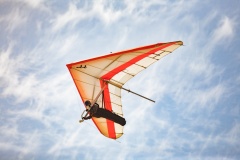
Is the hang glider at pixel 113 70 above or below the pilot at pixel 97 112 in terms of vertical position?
above

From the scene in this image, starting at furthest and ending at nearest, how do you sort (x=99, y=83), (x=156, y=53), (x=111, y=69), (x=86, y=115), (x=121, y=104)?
(x=121, y=104) < (x=99, y=83) < (x=111, y=69) < (x=156, y=53) < (x=86, y=115)

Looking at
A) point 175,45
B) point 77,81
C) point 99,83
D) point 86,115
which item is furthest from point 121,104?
point 175,45

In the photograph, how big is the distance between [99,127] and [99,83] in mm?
3077

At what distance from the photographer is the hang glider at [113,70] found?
10.2 metres

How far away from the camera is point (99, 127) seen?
45.6ft

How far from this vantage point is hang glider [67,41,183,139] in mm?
10247

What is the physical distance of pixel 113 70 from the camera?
1158 cm

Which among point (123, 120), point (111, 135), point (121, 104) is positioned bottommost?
point (123, 120)

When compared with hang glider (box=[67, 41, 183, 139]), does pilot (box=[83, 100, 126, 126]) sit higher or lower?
lower

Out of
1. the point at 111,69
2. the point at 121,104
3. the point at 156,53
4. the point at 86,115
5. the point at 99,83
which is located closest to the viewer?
the point at 86,115

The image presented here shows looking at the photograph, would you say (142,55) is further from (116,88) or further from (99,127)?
(99,127)

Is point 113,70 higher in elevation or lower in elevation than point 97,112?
higher

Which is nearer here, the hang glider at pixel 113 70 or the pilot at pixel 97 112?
the pilot at pixel 97 112

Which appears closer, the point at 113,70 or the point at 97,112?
the point at 97,112
